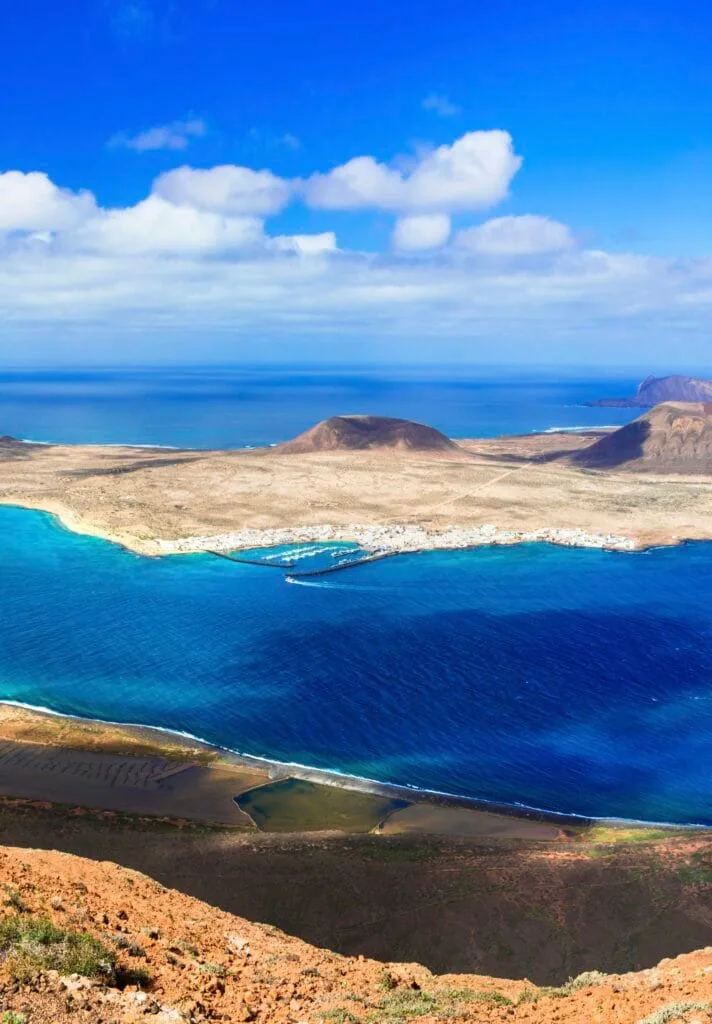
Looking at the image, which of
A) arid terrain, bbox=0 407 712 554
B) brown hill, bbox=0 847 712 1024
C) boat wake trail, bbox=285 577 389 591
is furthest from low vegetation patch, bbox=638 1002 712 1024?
arid terrain, bbox=0 407 712 554

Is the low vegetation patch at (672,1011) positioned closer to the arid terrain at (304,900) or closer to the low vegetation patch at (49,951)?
the arid terrain at (304,900)

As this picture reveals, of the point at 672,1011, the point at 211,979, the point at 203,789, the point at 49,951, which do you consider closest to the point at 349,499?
the point at 203,789

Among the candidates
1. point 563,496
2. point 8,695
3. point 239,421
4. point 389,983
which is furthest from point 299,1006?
point 239,421

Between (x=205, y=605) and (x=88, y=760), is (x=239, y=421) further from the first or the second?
(x=88, y=760)

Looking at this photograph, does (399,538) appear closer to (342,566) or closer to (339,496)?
(342,566)

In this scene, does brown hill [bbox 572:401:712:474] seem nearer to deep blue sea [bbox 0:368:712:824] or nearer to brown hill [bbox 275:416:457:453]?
brown hill [bbox 275:416:457:453]

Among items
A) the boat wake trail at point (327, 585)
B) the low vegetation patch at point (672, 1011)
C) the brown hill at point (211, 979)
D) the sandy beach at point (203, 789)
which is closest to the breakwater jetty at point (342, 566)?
the boat wake trail at point (327, 585)
